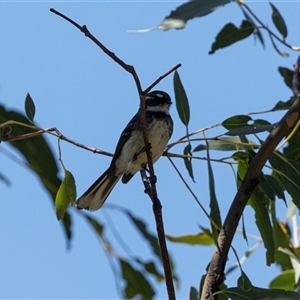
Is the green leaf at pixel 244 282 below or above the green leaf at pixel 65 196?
below

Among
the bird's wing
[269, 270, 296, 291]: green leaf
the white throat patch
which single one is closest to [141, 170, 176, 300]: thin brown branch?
[269, 270, 296, 291]: green leaf

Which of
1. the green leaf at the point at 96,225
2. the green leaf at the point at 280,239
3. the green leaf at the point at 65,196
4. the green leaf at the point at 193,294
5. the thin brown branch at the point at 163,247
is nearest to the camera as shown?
the thin brown branch at the point at 163,247

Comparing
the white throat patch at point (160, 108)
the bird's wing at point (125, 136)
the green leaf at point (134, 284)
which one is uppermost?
the white throat patch at point (160, 108)

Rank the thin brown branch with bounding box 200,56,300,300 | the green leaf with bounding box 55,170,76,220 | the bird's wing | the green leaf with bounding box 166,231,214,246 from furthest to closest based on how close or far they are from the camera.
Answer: the bird's wing, the green leaf with bounding box 166,231,214,246, the green leaf with bounding box 55,170,76,220, the thin brown branch with bounding box 200,56,300,300

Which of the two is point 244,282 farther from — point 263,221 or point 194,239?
point 194,239

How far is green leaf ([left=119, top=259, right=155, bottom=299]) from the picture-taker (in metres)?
3.26

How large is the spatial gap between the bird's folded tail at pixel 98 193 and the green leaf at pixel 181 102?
3.78 ft

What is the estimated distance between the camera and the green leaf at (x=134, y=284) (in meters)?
3.26

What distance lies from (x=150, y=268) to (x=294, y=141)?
3.23 ft

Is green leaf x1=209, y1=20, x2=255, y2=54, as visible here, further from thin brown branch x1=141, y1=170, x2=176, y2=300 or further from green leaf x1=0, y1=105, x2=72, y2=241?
thin brown branch x1=141, y1=170, x2=176, y2=300

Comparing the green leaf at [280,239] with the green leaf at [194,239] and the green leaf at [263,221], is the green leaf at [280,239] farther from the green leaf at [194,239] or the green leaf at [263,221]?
the green leaf at [194,239]

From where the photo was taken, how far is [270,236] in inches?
108

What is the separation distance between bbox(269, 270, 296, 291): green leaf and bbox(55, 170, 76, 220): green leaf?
1.17 meters

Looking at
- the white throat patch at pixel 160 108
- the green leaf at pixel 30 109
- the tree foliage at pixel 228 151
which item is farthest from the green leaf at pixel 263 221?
the white throat patch at pixel 160 108
